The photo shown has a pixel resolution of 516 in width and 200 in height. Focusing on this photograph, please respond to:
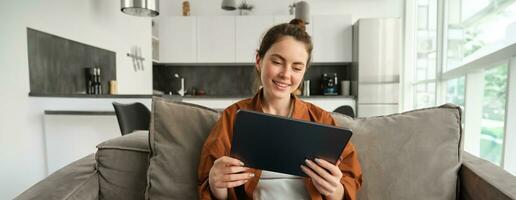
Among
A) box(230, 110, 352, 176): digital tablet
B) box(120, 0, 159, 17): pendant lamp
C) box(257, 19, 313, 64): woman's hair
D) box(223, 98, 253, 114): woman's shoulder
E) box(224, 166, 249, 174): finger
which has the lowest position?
box(224, 166, 249, 174): finger

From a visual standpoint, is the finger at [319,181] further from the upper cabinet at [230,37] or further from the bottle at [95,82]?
the upper cabinet at [230,37]

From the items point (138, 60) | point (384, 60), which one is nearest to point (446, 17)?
point (384, 60)

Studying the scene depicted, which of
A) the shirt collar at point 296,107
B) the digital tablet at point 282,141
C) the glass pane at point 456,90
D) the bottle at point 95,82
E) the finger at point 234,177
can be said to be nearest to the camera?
the digital tablet at point 282,141

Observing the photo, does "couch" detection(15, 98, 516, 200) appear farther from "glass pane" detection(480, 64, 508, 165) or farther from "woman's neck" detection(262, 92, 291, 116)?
"glass pane" detection(480, 64, 508, 165)

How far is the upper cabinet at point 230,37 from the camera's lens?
4242 mm

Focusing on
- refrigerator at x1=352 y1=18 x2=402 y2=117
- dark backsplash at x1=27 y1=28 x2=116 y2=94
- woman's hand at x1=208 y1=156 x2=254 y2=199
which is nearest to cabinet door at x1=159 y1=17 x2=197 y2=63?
dark backsplash at x1=27 y1=28 x2=116 y2=94

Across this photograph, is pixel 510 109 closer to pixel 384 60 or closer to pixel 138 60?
pixel 384 60

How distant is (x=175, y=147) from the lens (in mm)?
1028

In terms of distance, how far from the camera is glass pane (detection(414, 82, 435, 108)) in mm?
3148

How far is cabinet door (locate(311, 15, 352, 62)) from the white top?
11.5 ft

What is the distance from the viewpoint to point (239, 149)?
737 millimetres

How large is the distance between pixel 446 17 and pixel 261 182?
259cm

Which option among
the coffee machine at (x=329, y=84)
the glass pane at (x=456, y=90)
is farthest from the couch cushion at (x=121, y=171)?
the coffee machine at (x=329, y=84)

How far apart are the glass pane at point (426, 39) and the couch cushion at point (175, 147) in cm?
273
